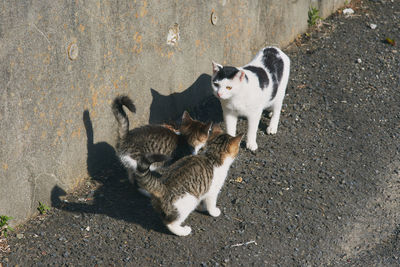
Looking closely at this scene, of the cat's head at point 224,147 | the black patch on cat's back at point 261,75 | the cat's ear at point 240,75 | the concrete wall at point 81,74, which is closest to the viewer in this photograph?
the concrete wall at point 81,74

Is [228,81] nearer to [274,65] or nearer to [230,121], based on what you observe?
[230,121]

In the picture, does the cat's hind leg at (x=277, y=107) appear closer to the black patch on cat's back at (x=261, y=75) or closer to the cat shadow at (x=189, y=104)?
the black patch on cat's back at (x=261, y=75)

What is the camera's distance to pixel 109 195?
4.54 m

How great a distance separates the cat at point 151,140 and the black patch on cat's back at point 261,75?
98 centimetres

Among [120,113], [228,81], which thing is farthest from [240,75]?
[120,113]

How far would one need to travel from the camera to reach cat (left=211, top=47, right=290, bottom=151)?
482 cm

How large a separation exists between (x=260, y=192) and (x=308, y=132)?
1.36 m

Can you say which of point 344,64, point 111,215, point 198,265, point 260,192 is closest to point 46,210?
point 111,215

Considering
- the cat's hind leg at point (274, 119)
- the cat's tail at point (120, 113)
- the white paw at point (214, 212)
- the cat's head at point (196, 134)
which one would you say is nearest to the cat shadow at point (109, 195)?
the cat's tail at point (120, 113)

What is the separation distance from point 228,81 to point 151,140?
1007 mm

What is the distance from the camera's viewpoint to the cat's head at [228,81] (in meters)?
4.78

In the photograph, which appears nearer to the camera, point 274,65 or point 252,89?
point 252,89

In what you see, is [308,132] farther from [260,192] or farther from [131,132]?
[131,132]

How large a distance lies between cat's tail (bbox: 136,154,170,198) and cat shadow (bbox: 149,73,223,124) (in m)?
1.68
